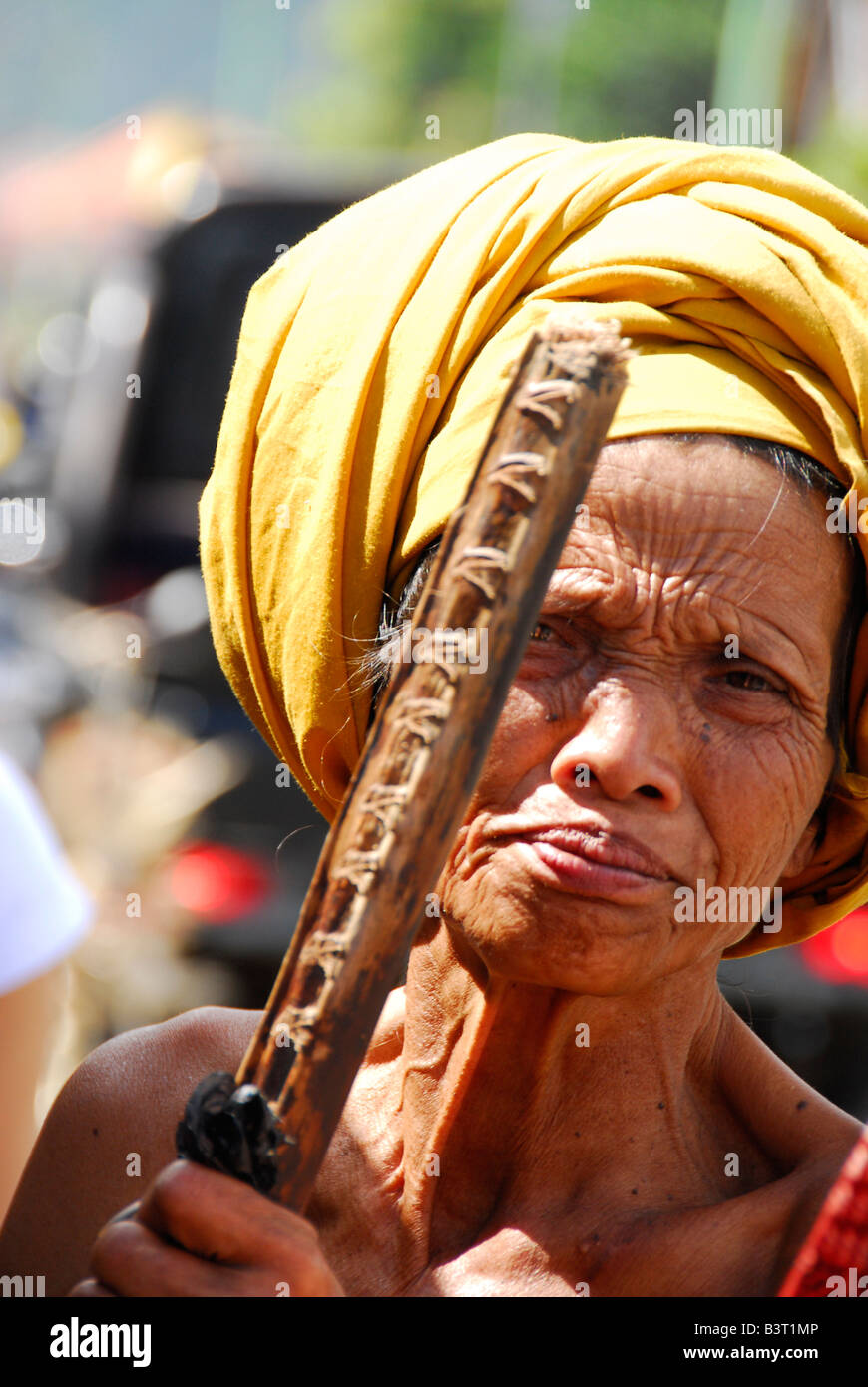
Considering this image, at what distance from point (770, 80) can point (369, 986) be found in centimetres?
1011

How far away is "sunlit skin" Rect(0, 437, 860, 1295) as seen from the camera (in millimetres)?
1805

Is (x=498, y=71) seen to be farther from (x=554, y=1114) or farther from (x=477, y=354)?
(x=554, y=1114)

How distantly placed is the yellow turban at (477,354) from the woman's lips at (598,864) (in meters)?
0.46

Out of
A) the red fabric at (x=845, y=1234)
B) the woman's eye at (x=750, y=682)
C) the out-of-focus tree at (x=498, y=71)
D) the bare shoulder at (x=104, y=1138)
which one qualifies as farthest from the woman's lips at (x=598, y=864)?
the out-of-focus tree at (x=498, y=71)

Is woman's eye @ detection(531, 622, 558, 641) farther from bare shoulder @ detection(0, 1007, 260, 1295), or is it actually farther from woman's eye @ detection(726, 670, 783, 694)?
bare shoulder @ detection(0, 1007, 260, 1295)

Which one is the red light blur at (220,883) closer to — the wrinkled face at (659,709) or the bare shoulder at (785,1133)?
the bare shoulder at (785,1133)

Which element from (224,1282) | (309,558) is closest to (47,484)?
(309,558)

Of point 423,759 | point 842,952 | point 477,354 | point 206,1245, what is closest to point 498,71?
point 842,952

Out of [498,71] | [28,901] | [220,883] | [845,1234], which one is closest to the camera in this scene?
[845,1234]

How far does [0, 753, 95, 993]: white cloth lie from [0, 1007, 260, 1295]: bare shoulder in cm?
27

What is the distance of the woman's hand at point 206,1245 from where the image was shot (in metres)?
1.27

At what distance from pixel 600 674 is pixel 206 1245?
892 mm

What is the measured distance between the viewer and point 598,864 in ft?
5.78

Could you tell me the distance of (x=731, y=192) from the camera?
6.36 ft
